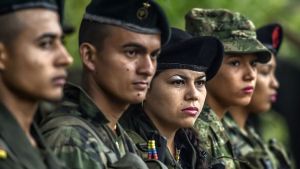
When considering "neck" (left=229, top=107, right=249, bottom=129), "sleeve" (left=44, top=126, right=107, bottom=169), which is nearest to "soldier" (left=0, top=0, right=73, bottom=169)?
"sleeve" (left=44, top=126, right=107, bottom=169)

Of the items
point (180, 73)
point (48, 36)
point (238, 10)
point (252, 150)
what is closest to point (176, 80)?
point (180, 73)

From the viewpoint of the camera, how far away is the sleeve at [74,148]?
5.81 meters

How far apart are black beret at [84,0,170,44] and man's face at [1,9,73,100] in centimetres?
81

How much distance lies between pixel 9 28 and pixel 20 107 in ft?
1.30

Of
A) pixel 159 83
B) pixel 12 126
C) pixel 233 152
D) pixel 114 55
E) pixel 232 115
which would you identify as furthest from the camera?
pixel 232 115

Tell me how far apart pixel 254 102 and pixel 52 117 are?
12.9ft

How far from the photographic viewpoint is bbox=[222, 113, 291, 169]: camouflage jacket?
9055mm

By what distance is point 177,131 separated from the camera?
7656 millimetres

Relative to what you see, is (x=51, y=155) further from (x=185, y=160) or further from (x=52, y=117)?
(x=185, y=160)

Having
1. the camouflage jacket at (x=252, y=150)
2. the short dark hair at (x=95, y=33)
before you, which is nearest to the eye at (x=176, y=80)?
the short dark hair at (x=95, y=33)

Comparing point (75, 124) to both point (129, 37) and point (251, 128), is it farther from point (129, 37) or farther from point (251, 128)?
point (251, 128)

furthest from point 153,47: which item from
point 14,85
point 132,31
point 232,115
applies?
point 232,115

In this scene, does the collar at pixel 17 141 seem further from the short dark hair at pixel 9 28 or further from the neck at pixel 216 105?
the neck at pixel 216 105

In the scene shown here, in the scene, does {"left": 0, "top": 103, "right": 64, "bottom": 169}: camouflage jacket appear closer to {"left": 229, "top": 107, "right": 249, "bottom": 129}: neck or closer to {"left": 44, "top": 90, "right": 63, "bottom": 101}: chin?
{"left": 44, "top": 90, "right": 63, "bottom": 101}: chin
